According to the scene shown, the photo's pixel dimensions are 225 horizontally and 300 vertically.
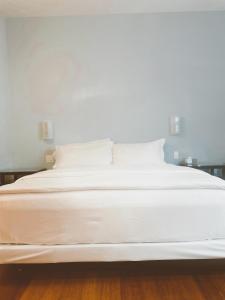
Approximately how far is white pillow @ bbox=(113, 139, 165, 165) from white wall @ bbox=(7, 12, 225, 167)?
0.31 meters

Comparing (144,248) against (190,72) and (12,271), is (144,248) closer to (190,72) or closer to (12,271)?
(12,271)

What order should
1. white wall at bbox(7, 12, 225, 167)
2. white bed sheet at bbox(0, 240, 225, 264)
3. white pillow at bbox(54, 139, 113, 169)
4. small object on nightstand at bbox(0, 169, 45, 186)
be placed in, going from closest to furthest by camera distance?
white bed sheet at bbox(0, 240, 225, 264) → white pillow at bbox(54, 139, 113, 169) → small object on nightstand at bbox(0, 169, 45, 186) → white wall at bbox(7, 12, 225, 167)

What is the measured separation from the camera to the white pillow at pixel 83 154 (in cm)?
392

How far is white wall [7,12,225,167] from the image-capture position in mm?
4363

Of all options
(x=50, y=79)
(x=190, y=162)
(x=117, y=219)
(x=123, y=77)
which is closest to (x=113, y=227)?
(x=117, y=219)

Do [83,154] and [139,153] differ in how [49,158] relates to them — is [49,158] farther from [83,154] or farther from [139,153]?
[139,153]

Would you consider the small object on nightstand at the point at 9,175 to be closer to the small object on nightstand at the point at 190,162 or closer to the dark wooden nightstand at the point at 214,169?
the small object on nightstand at the point at 190,162

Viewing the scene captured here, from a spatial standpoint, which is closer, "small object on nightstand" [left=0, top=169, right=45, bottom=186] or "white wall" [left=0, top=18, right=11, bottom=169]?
"small object on nightstand" [left=0, top=169, right=45, bottom=186]

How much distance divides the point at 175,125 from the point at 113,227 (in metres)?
2.38

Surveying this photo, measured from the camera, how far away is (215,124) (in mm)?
4418

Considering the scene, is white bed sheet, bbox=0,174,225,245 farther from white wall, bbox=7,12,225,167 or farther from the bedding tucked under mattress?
white wall, bbox=7,12,225,167

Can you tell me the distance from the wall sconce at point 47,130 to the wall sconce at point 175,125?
1674 millimetres

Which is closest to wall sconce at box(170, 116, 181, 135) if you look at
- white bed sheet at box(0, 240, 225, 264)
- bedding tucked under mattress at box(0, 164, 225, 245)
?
bedding tucked under mattress at box(0, 164, 225, 245)

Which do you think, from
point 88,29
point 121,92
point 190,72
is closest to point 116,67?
point 121,92
